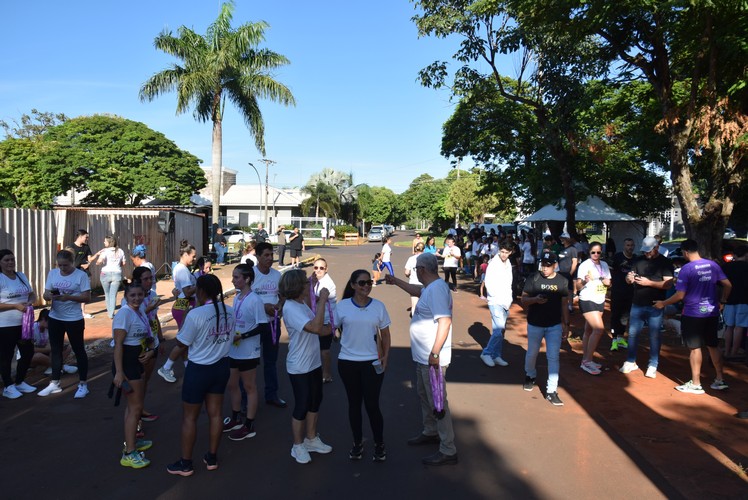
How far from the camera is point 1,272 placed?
19.5 feet

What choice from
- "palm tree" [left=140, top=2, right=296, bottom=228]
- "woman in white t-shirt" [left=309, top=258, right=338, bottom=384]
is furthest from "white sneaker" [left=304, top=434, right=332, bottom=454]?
"palm tree" [left=140, top=2, right=296, bottom=228]

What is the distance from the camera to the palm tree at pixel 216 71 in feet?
74.9

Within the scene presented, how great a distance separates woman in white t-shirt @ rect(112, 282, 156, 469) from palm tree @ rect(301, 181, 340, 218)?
2148 inches

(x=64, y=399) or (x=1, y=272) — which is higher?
(x=1, y=272)

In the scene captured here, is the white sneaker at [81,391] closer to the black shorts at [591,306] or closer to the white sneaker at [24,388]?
the white sneaker at [24,388]

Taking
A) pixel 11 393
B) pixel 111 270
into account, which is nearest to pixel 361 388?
pixel 11 393

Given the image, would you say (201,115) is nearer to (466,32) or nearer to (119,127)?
(466,32)

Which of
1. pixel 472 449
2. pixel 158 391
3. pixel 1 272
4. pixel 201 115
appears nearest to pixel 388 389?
pixel 472 449

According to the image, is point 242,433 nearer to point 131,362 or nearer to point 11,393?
point 131,362

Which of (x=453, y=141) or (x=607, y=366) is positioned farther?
(x=453, y=141)

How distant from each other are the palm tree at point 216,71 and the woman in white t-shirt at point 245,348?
19.2 m

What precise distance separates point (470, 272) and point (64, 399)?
17.2 metres

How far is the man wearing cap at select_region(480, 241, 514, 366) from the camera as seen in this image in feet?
25.2

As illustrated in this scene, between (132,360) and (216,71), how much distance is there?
2050cm
